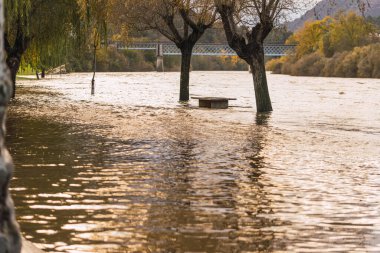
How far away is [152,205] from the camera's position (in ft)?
29.7

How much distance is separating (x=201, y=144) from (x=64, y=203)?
8.71m

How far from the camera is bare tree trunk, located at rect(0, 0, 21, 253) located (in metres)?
2.64

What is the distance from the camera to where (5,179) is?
267 centimetres

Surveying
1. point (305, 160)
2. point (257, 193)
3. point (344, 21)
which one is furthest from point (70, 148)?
point (344, 21)

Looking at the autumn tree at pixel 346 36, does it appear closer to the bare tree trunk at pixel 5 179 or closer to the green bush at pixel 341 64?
the green bush at pixel 341 64

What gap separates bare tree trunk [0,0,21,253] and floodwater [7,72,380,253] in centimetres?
382

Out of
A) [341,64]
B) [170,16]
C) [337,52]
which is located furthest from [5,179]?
[337,52]

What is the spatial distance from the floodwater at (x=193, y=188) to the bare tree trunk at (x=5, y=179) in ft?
12.5

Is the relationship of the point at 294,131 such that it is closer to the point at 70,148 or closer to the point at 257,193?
the point at 70,148

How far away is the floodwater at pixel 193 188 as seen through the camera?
722 centimetres

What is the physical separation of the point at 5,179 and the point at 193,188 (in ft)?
26.2

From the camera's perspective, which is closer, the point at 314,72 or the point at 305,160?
the point at 305,160

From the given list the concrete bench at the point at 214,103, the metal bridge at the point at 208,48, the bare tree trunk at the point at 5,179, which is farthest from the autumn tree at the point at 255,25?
the metal bridge at the point at 208,48

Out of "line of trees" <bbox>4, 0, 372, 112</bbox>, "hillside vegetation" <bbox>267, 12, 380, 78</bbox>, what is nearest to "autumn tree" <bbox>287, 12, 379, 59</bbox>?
"hillside vegetation" <bbox>267, 12, 380, 78</bbox>
